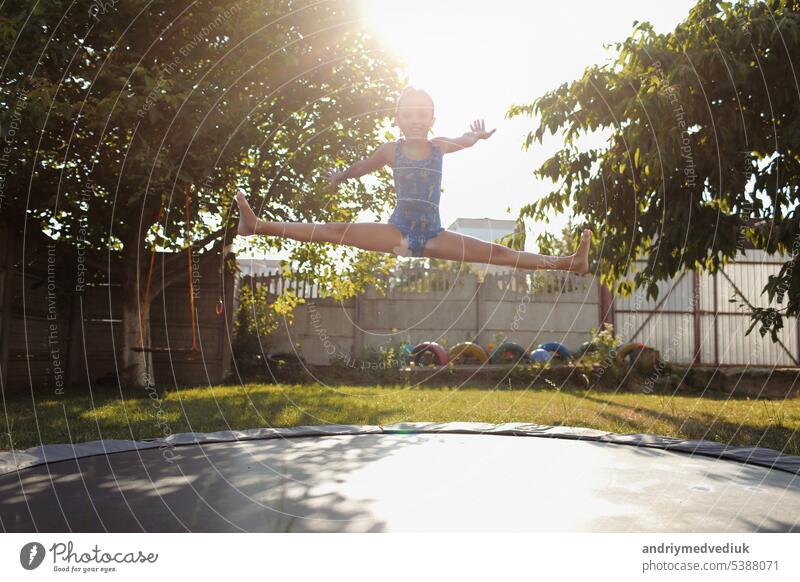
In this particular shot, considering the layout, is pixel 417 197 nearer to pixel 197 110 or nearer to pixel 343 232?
pixel 343 232

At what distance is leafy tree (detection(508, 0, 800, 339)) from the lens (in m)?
5.38

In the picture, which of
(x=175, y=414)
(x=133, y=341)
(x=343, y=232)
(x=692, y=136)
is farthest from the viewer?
(x=133, y=341)

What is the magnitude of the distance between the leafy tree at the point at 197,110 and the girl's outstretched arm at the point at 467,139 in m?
2.97

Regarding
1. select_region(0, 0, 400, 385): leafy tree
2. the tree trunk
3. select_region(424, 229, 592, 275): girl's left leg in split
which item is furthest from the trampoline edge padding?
the tree trunk

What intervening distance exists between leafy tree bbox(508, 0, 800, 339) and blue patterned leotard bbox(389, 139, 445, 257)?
7.88ft

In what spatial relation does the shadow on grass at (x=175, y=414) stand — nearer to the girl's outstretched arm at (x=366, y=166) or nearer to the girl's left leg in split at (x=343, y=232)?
the girl's left leg in split at (x=343, y=232)

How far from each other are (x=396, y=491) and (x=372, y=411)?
155 inches

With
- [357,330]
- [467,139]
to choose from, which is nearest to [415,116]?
[467,139]

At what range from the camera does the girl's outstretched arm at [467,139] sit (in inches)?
127

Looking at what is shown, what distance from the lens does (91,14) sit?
21.3 ft

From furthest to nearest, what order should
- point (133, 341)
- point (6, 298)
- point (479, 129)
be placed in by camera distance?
1. point (133, 341)
2. point (6, 298)
3. point (479, 129)

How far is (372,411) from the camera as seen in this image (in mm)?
7645

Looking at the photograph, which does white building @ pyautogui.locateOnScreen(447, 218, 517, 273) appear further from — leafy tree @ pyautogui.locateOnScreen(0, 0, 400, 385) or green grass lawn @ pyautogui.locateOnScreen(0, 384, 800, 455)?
green grass lawn @ pyautogui.locateOnScreen(0, 384, 800, 455)

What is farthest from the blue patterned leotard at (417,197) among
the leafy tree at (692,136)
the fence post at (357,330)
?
the fence post at (357,330)
